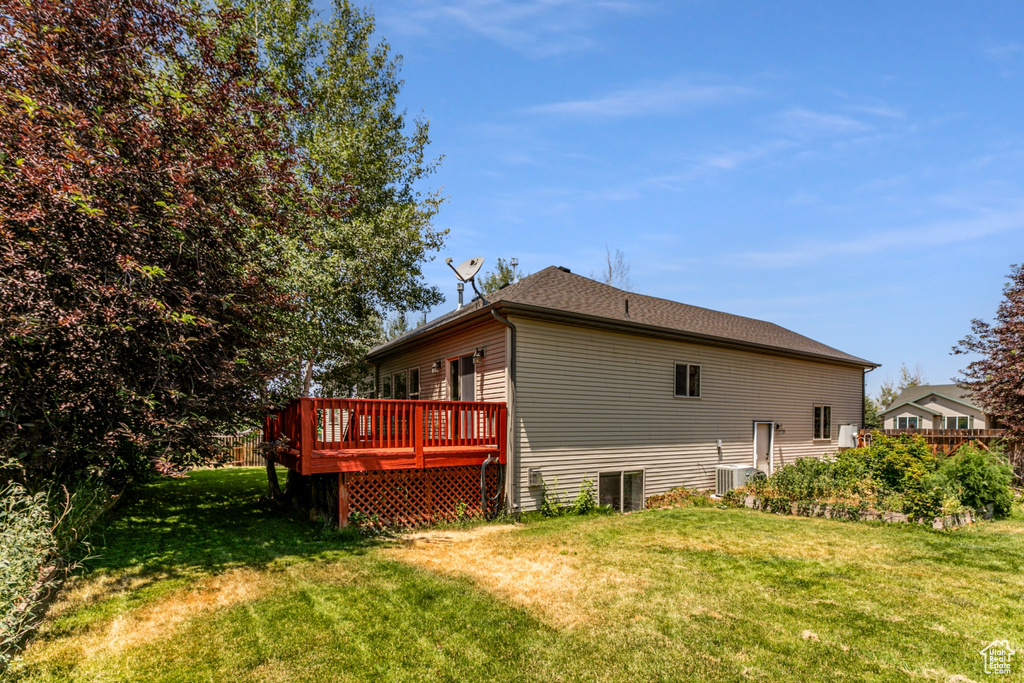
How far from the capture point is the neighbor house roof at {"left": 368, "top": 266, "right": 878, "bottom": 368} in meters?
9.48

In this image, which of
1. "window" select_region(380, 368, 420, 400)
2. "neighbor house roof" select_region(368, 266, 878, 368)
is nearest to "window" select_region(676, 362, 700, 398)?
"neighbor house roof" select_region(368, 266, 878, 368)

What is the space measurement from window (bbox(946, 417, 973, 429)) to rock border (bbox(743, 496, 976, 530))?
32843mm

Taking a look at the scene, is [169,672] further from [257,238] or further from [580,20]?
[580,20]

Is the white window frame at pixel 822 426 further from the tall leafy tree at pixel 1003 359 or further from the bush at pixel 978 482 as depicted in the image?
the bush at pixel 978 482

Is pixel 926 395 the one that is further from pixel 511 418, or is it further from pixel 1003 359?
pixel 511 418

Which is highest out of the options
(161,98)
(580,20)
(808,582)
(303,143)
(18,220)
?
(303,143)

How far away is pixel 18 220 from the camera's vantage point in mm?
5074

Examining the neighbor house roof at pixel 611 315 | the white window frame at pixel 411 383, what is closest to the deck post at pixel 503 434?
the neighbor house roof at pixel 611 315

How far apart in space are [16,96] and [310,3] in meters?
14.9

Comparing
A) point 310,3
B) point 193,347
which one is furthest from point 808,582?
point 310,3

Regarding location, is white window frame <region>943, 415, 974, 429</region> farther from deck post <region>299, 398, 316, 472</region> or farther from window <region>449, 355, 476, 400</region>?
deck post <region>299, 398, 316, 472</region>

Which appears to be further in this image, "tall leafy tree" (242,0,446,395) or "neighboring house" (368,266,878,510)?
"tall leafy tree" (242,0,446,395)

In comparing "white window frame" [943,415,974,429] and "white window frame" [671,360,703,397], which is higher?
"white window frame" [671,360,703,397]

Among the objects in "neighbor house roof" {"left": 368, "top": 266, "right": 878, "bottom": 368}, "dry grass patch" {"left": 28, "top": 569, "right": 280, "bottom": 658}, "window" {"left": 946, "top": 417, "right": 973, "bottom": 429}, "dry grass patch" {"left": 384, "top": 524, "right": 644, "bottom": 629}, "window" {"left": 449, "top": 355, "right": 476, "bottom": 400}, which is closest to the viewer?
"dry grass patch" {"left": 28, "top": 569, "right": 280, "bottom": 658}
